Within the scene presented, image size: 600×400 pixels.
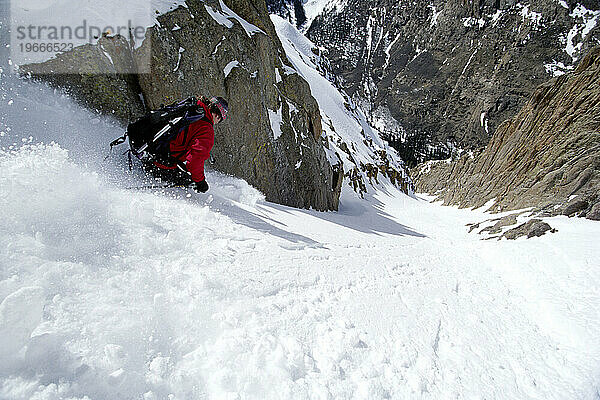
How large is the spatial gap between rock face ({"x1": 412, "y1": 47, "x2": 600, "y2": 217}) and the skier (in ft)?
36.7

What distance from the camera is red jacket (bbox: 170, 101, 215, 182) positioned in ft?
17.2

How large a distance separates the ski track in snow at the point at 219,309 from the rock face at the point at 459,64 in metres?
114

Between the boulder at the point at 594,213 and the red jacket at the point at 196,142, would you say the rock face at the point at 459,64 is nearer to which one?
the boulder at the point at 594,213

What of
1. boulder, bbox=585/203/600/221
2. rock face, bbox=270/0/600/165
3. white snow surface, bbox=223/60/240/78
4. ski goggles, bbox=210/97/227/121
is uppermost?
rock face, bbox=270/0/600/165

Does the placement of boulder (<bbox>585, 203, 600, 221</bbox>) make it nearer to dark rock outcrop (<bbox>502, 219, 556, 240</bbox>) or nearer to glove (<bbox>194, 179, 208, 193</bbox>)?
dark rock outcrop (<bbox>502, 219, 556, 240</bbox>)

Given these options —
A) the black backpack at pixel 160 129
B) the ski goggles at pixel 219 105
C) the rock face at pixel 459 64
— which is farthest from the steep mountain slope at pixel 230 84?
the rock face at pixel 459 64

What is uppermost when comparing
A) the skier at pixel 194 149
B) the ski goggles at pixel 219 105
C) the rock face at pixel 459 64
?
the rock face at pixel 459 64

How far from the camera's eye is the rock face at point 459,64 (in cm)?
11738

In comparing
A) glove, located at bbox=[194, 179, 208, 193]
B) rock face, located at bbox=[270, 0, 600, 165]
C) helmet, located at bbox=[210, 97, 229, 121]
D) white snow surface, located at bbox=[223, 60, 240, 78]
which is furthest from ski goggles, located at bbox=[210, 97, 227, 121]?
rock face, located at bbox=[270, 0, 600, 165]

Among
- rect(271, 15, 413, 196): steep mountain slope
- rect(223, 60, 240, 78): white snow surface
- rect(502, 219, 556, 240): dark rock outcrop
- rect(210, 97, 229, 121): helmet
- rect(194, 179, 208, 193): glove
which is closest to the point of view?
rect(210, 97, 229, 121): helmet

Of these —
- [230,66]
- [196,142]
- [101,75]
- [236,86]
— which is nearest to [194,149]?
[196,142]

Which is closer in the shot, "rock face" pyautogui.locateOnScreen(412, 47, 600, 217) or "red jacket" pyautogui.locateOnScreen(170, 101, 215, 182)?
"red jacket" pyautogui.locateOnScreen(170, 101, 215, 182)

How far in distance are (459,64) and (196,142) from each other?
6648 inches

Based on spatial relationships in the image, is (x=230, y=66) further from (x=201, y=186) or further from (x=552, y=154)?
(x=552, y=154)
